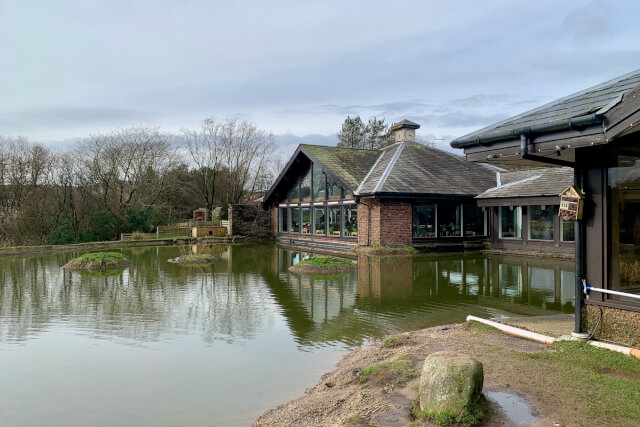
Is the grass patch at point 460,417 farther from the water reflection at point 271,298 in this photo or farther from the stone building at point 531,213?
the stone building at point 531,213

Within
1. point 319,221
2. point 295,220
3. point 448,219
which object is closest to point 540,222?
point 448,219

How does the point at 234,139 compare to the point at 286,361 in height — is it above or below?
above

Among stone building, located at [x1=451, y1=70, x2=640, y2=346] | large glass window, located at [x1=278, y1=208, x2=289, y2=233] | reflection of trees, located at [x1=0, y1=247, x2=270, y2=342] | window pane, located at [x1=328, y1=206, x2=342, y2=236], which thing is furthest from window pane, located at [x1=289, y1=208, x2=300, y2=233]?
stone building, located at [x1=451, y1=70, x2=640, y2=346]

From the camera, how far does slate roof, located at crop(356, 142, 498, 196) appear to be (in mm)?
17609

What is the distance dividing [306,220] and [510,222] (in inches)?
366

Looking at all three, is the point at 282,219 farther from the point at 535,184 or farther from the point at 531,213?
the point at 535,184

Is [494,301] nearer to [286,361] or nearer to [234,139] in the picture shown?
[286,361]

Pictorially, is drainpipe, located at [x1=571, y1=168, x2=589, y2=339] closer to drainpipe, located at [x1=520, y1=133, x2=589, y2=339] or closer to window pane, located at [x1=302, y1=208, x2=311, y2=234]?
drainpipe, located at [x1=520, y1=133, x2=589, y2=339]

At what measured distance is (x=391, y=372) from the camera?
4.29 metres

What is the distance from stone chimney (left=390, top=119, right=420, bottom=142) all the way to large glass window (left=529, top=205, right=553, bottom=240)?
8052mm

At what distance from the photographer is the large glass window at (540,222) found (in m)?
15.2

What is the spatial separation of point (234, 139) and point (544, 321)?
32.0 m

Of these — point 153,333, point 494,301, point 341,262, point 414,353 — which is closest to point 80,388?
point 153,333

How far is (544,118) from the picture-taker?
4797 millimetres
